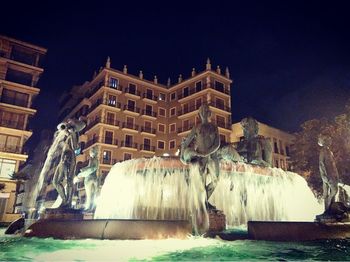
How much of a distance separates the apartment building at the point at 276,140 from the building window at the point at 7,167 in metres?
29.9

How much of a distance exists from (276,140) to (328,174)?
41.7 meters

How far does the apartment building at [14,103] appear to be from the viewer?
3183 centimetres

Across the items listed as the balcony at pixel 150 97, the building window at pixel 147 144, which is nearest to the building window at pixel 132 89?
the balcony at pixel 150 97

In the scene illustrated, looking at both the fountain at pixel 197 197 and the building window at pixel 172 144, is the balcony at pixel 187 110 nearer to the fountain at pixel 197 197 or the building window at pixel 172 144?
the building window at pixel 172 144

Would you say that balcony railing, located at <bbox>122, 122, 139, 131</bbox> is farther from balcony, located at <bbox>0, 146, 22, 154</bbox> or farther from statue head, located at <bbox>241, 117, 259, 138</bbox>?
statue head, located at <bbox>241, 117, 259, 138</bbox>

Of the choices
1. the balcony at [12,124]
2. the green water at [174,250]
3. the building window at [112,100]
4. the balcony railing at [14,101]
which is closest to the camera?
the green water at [174,250]

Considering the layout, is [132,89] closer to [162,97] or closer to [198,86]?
[162,97]

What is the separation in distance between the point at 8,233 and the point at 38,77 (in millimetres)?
36463

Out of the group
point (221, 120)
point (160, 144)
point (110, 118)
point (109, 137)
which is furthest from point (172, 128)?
point (109, 137)

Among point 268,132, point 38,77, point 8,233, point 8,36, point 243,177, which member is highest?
point 8,36

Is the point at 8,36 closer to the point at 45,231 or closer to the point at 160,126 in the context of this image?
the point at 160,126

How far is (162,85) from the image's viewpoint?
5125 centimetres

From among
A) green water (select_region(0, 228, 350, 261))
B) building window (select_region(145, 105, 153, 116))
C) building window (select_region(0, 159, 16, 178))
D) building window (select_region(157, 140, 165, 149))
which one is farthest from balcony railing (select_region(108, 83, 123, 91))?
green water (select_region(0, 228, 350, 261))

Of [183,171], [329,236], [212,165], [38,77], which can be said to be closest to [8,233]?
[183,171]
